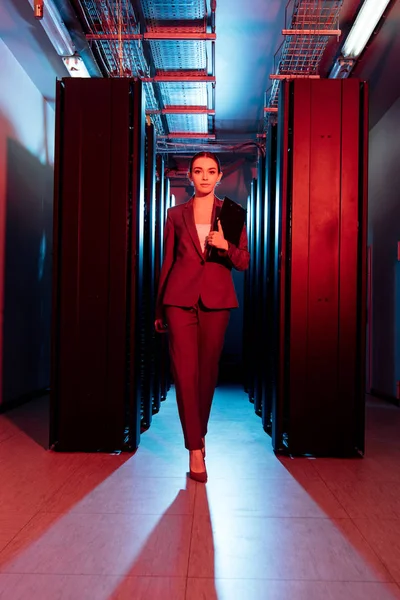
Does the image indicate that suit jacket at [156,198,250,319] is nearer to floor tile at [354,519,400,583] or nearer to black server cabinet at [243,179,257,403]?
floor tile at [354,519,400,583]

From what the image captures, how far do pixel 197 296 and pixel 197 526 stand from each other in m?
1.05

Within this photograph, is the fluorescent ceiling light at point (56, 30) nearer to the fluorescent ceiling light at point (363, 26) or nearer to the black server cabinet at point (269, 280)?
the black server cabinet at point (269, 280)

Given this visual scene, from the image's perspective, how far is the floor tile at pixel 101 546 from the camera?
144 centimetres

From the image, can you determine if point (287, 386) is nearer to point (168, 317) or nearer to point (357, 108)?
point (168, 317)

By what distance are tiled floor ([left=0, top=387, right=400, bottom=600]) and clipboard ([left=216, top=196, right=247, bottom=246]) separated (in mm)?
1178

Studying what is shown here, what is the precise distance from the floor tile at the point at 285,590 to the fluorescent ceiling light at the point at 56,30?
11.6 ft

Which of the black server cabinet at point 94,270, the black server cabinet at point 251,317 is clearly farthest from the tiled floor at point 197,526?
the black server cabinet at point 251,317

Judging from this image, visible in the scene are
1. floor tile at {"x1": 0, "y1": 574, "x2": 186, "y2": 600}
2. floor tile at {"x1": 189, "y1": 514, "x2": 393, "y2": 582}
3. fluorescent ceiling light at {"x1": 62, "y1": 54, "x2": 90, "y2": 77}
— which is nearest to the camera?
floor tile at {"x1": 0, "y1": 574, "x2": 186, "y2": 600}

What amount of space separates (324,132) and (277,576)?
7.28ft

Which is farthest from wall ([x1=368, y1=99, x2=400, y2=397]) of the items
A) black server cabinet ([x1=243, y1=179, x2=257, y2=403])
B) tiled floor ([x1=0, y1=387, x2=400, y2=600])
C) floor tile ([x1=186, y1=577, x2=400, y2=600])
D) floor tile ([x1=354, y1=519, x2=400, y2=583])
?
floor tile ([x1=186, y1=577, x2=400, y2=600])

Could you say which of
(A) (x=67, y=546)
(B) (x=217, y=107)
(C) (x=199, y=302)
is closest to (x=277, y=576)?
(A) (x=67, y=546)

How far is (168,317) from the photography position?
2.44 meters

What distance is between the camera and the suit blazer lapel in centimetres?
244

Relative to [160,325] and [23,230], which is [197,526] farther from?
[23,230]
